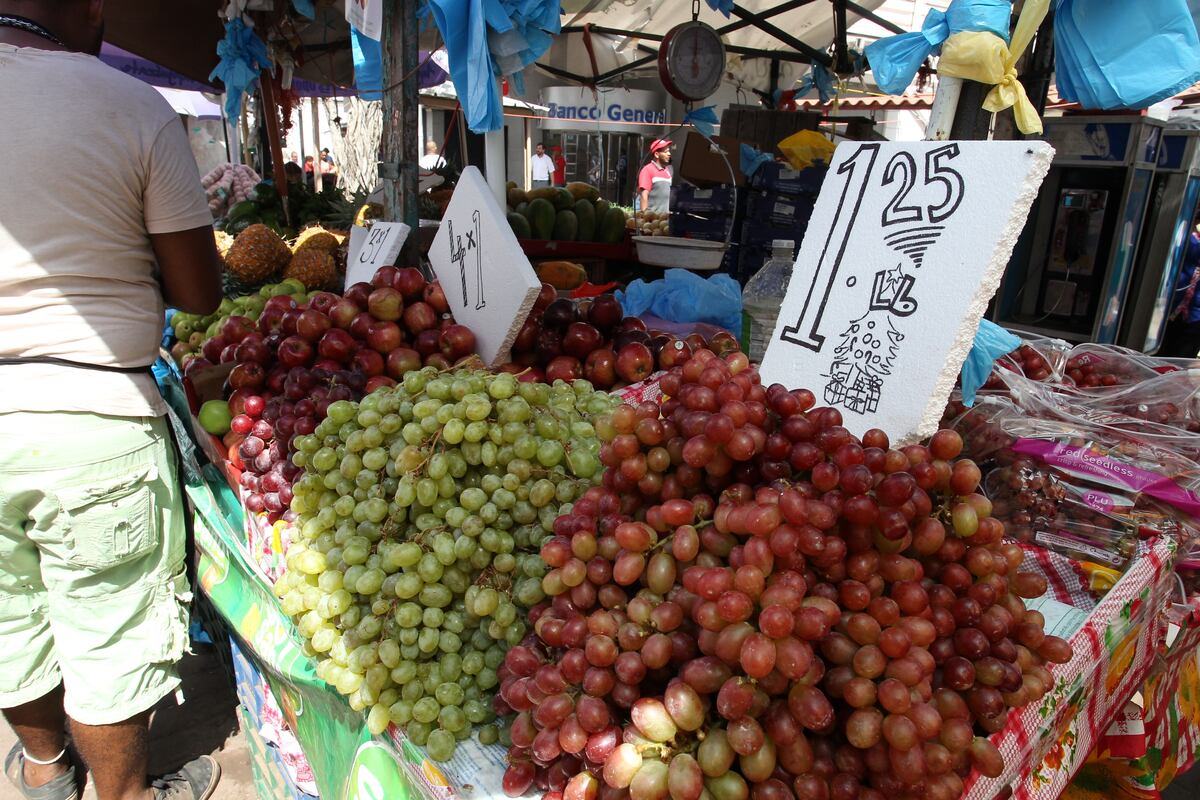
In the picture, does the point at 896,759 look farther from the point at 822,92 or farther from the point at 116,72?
the point at 822,92

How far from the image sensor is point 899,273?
52.6 inches

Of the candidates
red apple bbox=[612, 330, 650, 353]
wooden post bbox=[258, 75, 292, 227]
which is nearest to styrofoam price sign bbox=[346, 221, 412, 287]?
red apple bbox=[612, 330, 650, 353]

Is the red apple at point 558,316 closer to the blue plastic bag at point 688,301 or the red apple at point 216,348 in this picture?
the blue plastic bag at point 688,301

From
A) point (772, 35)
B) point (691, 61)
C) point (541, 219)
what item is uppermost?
point (772, 35)

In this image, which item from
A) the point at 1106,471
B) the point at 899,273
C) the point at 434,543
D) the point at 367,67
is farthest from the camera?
the point at 367,67

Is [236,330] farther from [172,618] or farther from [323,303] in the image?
[172,618]

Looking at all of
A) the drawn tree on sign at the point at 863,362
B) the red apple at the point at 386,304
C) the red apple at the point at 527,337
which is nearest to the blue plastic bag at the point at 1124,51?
the drawn tree on sign at the point at 863,362

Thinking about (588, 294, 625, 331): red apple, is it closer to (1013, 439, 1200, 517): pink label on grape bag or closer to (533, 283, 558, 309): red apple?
(533, 283, 558, 309): red apple

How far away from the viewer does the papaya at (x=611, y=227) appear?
5.11 meters

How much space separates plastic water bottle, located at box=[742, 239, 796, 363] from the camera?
8.52 feet

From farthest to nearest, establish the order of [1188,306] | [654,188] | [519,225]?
[654,188] → [1188,306] → [519,225]

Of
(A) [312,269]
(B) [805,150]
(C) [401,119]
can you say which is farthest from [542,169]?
(C) [401,119]

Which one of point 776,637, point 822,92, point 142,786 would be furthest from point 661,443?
point 822,92

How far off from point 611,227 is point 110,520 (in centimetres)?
389
